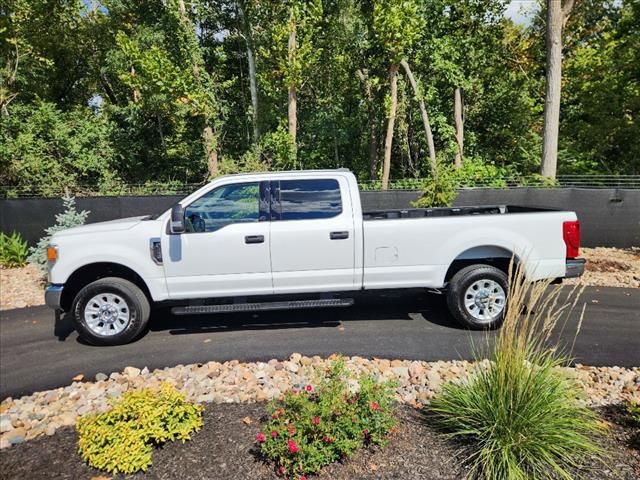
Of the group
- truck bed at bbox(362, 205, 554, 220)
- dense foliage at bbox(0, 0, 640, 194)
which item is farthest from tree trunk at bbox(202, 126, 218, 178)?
truck bed at bbox(362, 205, 554, 220)

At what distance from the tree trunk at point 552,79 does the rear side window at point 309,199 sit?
961cm

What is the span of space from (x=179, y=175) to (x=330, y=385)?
1688cm

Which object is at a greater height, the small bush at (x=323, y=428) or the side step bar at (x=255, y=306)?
the side step bar at (x=255, y=306)

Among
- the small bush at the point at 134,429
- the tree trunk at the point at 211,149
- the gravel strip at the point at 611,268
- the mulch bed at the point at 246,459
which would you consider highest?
the tree trunk at the point at 211,149

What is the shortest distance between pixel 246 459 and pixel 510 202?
9842 mm

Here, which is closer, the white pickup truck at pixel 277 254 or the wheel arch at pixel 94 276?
the white pickup truck at pixel 277 254

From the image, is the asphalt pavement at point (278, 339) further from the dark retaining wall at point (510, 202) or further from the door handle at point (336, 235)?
the dark retaining wall at point (510, 202)

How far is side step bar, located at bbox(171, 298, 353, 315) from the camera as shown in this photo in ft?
16.6

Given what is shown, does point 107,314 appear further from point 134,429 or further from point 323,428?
point 323,428

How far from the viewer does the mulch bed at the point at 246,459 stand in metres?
2.69

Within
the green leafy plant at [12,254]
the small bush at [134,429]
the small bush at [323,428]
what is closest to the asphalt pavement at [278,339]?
the small bush at [134,429]

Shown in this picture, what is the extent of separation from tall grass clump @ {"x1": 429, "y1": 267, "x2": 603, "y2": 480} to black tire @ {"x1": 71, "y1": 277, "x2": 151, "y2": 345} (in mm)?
3714

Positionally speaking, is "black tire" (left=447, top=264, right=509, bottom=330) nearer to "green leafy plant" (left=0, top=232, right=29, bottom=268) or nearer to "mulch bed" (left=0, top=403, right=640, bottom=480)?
"mulch bed" (left=0, top=403, right=640, bottom=480)

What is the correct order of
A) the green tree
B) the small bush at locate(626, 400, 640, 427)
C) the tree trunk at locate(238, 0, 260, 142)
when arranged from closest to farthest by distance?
the small bush at locate(626, 400, 640, 427)
the green tree
the tree trunk at locate(238, 0, 260, 142)
